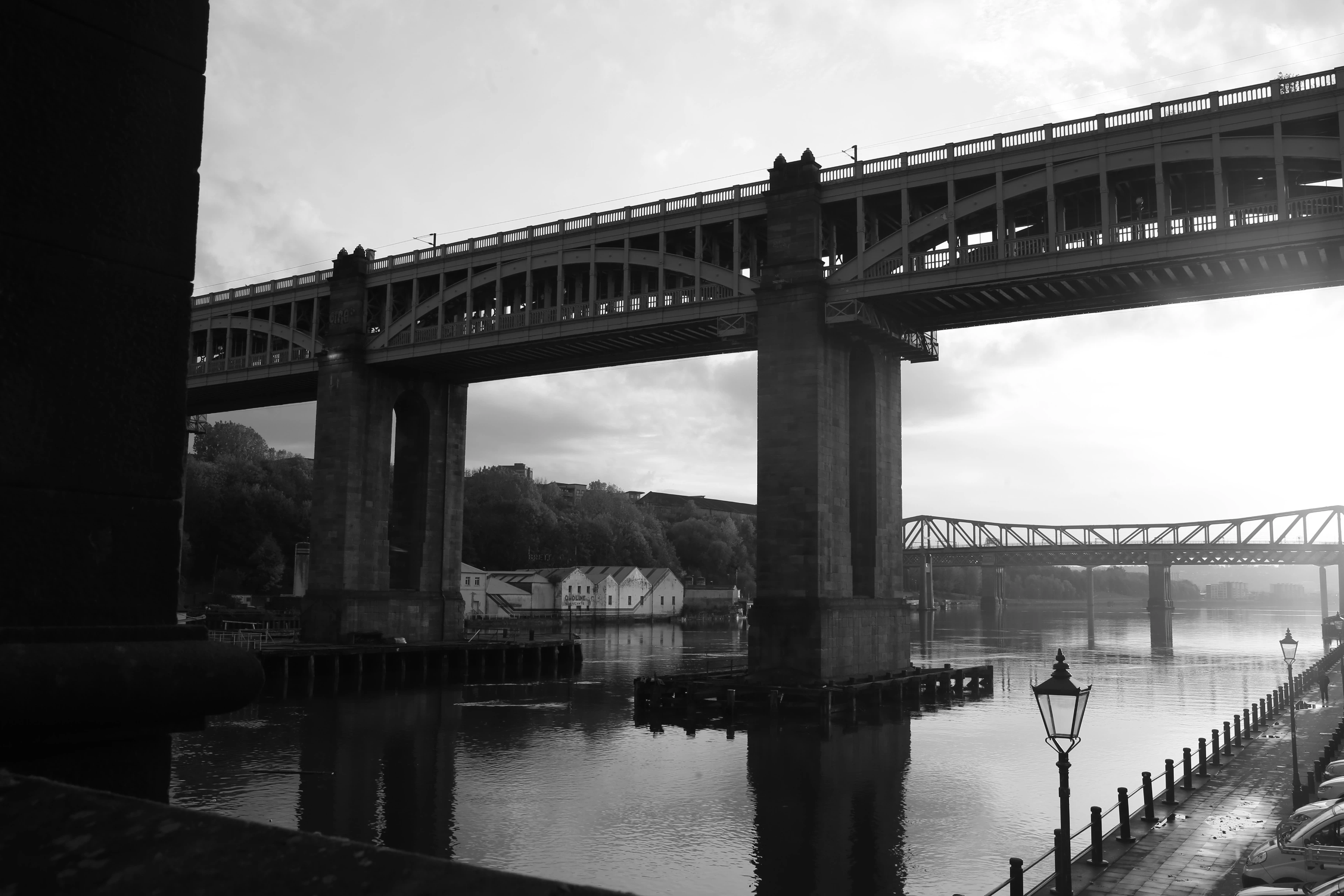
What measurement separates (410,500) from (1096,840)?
5962 cm

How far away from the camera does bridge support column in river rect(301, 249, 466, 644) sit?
67.6 metres

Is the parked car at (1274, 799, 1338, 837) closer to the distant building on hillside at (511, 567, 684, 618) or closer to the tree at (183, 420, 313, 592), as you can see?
the tree at (183, 420, 313, 592)

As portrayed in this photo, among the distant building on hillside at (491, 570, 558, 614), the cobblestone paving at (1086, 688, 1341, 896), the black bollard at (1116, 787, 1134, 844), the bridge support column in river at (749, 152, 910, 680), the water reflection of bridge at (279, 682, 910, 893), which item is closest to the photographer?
the cobblestone paving at (1086, 688, 1341, 896)

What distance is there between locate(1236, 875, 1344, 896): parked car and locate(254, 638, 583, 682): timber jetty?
47664 millimetres

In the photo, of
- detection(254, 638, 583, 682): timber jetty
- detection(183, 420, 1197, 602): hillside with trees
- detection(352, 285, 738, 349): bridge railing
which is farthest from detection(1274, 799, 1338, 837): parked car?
detection(183, 420, 1197, 602): hillside with trees

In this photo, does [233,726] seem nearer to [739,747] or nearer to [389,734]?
[389,734]

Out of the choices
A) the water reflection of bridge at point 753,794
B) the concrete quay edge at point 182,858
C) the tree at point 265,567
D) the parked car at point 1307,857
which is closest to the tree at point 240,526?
the tree at point 265,567

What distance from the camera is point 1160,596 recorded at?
180 metres

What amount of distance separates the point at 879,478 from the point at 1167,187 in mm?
19372

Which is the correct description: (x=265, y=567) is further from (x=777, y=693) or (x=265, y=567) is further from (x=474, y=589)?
(x=777, y=693)

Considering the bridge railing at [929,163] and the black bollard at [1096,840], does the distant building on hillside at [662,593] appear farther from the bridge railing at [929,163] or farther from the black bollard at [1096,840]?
the black bollard at [1096,840]

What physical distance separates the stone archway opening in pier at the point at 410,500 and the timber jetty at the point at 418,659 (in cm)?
495

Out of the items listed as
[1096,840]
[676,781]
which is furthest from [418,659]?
[1096,840]

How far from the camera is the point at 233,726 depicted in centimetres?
4681
